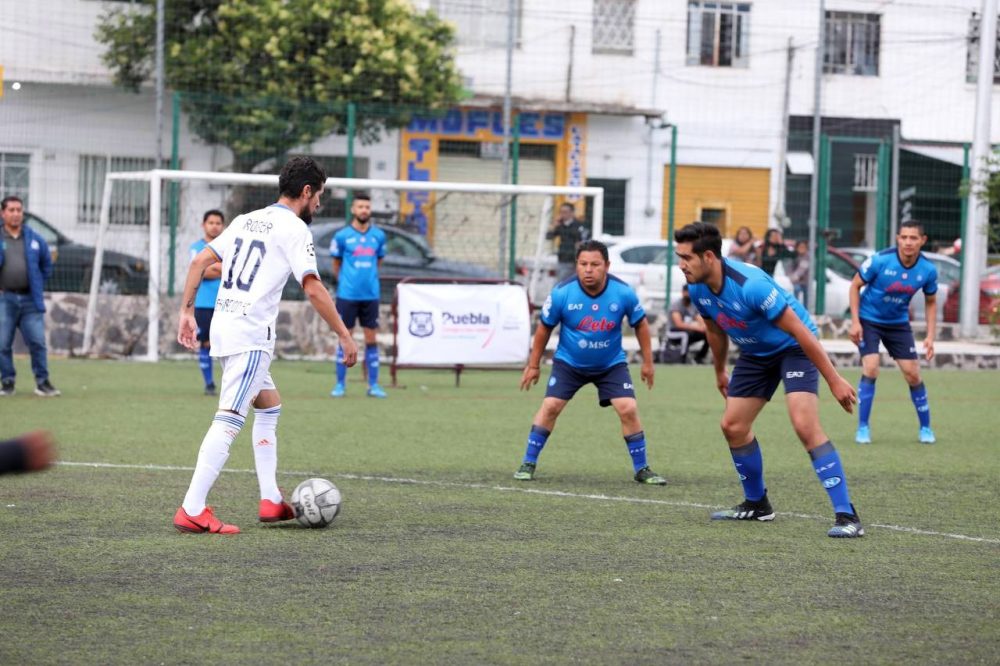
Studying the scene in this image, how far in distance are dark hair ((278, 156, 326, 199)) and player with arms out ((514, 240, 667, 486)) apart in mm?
2918

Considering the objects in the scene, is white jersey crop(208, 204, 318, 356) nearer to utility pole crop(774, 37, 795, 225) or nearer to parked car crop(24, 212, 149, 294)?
parked car crop(24, 212, 149, 294)

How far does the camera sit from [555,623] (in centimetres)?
623

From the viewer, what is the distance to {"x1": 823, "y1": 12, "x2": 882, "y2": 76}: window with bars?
3609 cm

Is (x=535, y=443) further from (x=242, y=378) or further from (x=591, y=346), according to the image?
(x=242, y=378)

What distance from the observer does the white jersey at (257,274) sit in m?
8.23

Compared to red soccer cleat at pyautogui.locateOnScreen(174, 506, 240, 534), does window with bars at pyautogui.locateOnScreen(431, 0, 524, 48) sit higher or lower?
higher

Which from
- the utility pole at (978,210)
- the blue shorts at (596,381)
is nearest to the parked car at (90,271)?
the blue shorts at (596,381)

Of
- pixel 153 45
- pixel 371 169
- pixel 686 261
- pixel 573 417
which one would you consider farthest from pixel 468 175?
pixel 686 261

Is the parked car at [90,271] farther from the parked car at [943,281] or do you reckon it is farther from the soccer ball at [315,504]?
the soccer ball at [315,504]

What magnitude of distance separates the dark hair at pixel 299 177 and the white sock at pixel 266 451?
1.20 metres

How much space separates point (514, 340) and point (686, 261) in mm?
10939

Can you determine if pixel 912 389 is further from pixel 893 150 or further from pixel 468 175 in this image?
pixel 468 175

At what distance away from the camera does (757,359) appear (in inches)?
350

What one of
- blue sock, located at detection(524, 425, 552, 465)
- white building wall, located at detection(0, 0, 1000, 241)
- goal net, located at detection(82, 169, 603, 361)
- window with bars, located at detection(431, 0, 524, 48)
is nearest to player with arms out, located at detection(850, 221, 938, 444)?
blue sock, located at detection(524, 425, 552, 465)
